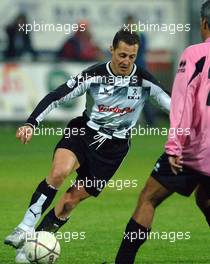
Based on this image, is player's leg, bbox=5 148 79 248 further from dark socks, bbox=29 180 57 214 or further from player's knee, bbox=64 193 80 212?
player's knee, bbox=64 193 80 212

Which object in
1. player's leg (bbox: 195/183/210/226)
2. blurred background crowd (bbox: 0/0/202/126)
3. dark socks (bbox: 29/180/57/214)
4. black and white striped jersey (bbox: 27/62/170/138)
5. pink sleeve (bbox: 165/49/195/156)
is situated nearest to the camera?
pink sleeve (bbox: 165/49/195/156)

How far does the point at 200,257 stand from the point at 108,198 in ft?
14.0

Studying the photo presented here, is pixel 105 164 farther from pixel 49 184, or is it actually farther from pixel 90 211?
pixel 90 211

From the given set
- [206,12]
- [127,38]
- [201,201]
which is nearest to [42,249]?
[201,201]

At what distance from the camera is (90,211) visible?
11.9 meters

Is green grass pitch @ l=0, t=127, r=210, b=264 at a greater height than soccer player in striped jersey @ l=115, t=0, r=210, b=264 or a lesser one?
lesser

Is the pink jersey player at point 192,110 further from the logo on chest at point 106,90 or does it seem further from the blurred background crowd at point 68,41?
the blurred background crowd at point 68,41

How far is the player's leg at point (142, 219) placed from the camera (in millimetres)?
7645

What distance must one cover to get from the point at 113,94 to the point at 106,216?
102 inches

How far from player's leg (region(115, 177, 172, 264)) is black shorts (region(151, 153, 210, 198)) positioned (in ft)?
0.16

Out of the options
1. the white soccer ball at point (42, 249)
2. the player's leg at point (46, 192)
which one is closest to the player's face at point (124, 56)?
the player's leg at point (46, 192)

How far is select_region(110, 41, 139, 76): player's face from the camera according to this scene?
891 cm

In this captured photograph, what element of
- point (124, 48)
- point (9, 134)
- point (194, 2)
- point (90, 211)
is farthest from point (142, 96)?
point (194, 2)

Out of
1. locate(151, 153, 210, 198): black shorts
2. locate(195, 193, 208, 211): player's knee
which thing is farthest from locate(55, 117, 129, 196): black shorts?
locate(151, 153, 210, 198): black shorts
